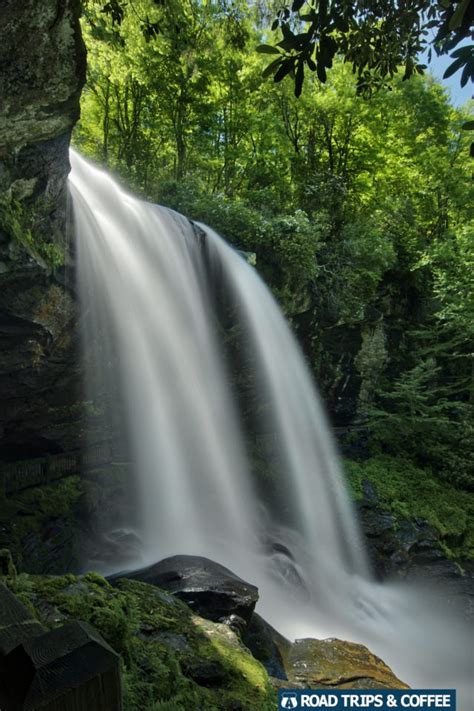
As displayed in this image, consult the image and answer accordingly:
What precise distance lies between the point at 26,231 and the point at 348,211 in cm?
1284

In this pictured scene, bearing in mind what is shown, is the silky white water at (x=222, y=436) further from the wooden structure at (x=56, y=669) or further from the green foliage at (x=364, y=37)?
the wooden structure at (x=56, y=669)

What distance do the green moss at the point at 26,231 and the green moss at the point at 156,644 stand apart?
3759 mm

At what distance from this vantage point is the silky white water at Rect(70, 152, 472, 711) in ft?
24.1

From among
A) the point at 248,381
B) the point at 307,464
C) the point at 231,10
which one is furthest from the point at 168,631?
the point at 307,464

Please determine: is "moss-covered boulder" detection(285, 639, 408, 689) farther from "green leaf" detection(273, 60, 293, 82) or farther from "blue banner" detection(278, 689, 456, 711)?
"green leaf" detection(273, 60, 293, 82)

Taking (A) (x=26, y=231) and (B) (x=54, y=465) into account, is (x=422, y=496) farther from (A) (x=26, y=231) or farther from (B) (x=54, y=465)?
(A) (x=26, y=231)

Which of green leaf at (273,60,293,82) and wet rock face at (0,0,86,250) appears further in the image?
wet rock face at (0,0,86,250)

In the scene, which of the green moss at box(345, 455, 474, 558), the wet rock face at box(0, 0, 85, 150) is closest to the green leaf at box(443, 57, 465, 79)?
the wet rock face at box(0, 0, 85, 150)

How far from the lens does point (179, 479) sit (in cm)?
896

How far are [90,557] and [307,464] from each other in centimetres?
574

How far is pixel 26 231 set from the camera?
563cm

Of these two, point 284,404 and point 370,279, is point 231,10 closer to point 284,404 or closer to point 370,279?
point 284,404

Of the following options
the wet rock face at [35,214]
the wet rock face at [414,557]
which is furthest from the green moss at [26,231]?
the wet rock face at [414,557]

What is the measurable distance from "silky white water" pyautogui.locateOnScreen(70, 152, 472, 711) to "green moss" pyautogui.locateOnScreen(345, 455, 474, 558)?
1024mm
